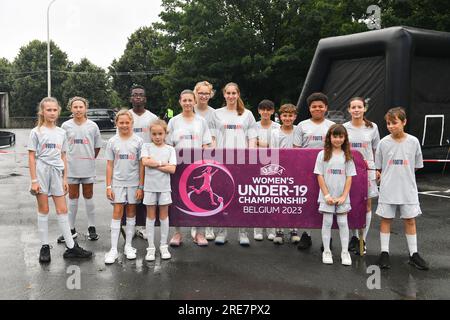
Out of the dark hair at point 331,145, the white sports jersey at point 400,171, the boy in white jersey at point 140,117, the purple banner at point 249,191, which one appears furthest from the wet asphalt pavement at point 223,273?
the boy in white jersey at point 140,117

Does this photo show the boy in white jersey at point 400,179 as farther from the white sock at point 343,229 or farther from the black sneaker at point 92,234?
the black sneaker at point 92,234

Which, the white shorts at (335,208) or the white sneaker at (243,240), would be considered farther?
the white sneaker at (243,240)

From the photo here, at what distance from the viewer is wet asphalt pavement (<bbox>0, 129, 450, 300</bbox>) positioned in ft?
14.1

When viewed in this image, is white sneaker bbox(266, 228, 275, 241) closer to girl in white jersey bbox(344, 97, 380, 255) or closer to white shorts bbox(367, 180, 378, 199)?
girl in white jersey bbox(344, 97, 380, 255)

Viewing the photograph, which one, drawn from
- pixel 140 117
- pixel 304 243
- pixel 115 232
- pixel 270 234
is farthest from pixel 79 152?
pixel 304 243

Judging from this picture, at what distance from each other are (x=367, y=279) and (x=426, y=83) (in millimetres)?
8466

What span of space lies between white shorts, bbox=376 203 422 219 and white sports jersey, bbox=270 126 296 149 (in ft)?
4.64

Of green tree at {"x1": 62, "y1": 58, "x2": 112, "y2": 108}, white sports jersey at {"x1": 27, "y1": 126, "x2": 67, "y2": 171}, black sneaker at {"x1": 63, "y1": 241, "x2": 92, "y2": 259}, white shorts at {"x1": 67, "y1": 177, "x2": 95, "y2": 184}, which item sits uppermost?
green tree at {"x1": 62, "y1": 58, "x2": 112, "y2": 108}

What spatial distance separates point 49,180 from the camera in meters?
5.33

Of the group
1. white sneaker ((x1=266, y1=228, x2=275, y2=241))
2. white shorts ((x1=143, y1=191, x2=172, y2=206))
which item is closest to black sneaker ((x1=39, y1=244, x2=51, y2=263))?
white shorts ((x1=143, y1=191, x2=172, y2=206))

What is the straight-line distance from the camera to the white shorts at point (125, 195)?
5.31m

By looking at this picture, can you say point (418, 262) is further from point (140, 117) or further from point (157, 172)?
point (140, 117)

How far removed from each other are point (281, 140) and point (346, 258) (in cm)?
171

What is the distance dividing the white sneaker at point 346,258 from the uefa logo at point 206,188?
1.42m
